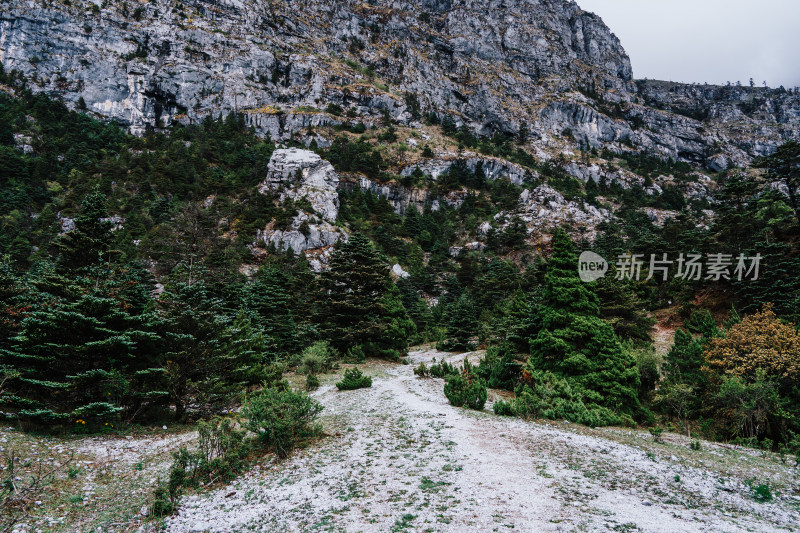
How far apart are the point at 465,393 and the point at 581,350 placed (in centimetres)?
601

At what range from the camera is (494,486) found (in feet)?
24.9

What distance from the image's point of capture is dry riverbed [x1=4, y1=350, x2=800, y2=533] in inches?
250

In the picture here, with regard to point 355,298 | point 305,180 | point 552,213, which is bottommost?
point 355,298

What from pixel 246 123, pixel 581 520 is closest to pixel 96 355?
pixel 581 520

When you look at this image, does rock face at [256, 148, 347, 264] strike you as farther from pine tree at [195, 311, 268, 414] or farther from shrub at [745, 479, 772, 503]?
shrub at [745, 479, 772, 503]

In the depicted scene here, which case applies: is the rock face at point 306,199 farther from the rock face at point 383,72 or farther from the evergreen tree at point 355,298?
the rock face at point 383,72

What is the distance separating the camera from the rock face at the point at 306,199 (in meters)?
58.8

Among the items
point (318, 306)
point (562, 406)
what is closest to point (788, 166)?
point (562, 406)

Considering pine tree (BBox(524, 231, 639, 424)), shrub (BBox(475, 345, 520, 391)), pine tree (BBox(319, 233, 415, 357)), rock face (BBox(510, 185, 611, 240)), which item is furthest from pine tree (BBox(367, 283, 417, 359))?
rock face (BBox(510, 185, 611, 240))

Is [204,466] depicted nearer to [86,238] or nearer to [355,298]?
[86,238]

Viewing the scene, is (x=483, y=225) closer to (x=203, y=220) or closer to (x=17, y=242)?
(x=203, y=220)

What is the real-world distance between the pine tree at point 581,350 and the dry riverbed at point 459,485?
3096 millimetres

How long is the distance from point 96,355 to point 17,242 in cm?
5096

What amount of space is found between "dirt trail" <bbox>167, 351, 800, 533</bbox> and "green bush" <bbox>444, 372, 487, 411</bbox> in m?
2.57
